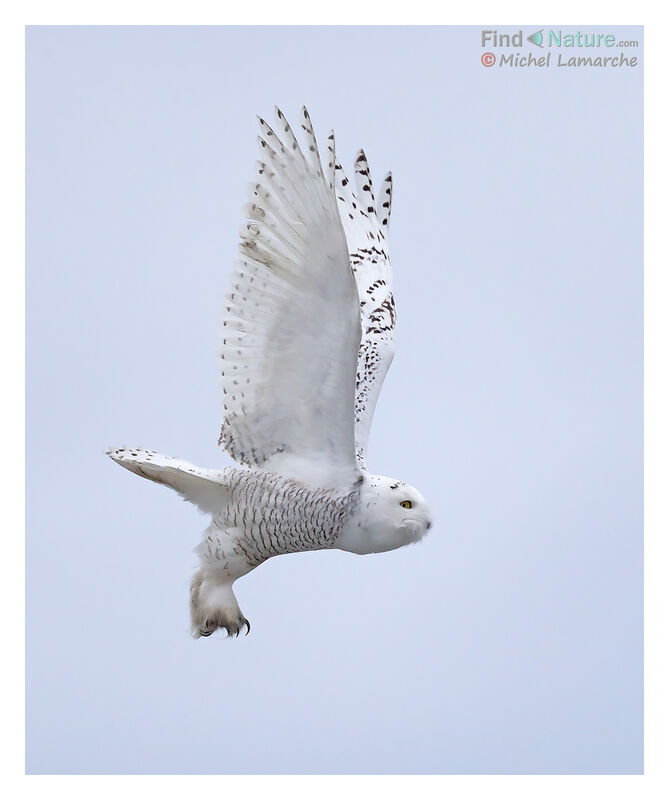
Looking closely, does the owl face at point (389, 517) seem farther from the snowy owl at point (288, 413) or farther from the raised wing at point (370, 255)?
the raised wing at point (370, 255)

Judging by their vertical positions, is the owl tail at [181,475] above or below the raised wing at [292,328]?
below

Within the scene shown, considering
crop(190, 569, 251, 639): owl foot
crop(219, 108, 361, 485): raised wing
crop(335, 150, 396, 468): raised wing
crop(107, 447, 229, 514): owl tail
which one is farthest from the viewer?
crop(335, 150, 396, 468): raised wing

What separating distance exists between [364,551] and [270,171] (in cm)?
193

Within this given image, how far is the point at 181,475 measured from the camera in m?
7.37

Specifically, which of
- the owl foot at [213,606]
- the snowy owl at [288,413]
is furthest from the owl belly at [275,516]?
the owl foot at [213,606]

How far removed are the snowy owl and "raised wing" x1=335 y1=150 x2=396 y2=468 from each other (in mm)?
509

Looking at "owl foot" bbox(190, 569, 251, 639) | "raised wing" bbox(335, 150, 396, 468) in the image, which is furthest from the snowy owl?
"raised wing" bbox(335, 150, 396, 468)

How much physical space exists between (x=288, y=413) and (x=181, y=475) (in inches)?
25.5

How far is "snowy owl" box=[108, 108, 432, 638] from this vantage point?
663 cm

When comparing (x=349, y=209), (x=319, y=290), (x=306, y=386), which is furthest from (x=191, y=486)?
(x=349, y=209)

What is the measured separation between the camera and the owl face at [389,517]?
7.11 metres

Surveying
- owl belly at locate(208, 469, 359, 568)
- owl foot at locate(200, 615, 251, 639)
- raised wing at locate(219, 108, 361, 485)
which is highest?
raised wing at locate(219, 108, 361, 485)

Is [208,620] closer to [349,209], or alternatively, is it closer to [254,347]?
[254,347]

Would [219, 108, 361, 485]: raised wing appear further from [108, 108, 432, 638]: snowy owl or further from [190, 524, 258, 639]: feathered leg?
[190, 524, 258, 639]: feathered leg
